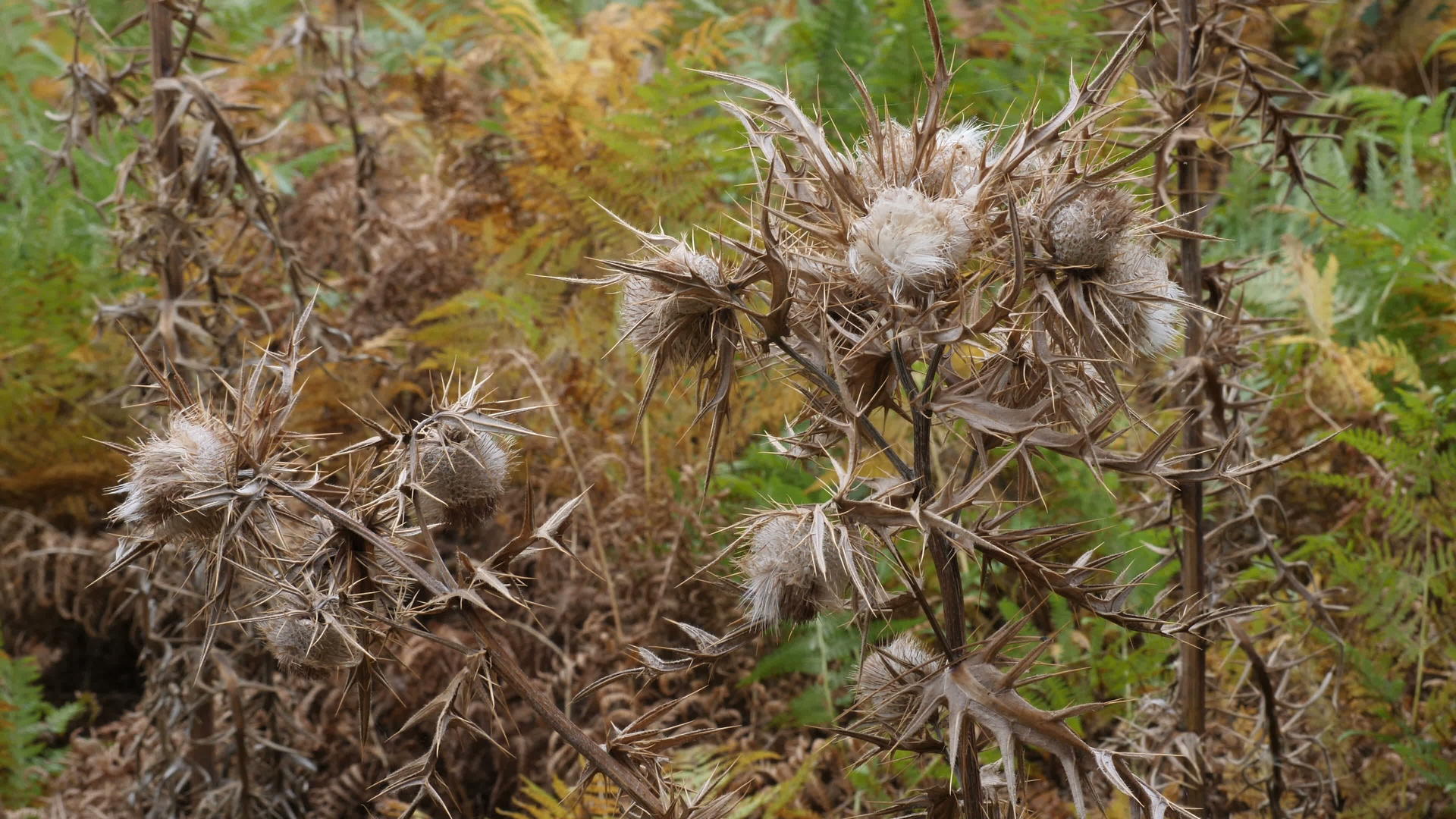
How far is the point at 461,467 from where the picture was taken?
140 cm

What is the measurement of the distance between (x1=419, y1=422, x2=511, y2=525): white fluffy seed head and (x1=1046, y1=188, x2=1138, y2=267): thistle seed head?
2.42 feet

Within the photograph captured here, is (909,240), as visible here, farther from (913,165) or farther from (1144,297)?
(1144,297)

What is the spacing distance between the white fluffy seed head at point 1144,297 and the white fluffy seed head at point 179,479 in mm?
1053

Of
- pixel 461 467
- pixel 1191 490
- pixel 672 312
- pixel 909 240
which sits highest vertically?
pixel 909 240

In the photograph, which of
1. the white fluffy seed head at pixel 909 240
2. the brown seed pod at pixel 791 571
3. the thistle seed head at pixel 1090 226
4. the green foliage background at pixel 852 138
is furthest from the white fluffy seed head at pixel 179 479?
the green foliage background at pixel 852 138

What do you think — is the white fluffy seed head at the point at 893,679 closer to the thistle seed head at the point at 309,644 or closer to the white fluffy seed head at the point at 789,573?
the white fluffy seed head at the point at 789,573

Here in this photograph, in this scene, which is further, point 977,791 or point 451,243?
point 451,243

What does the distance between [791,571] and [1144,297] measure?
0.49 metres

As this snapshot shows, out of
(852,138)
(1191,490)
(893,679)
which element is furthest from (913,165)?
(852,138)

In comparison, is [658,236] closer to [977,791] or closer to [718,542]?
[977,791]

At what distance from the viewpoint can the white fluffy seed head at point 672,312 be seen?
126 centimetres

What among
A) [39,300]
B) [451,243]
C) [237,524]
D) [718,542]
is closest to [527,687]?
[237,524]

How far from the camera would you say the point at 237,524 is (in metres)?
1.25

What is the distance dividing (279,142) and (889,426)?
10.7 ft
